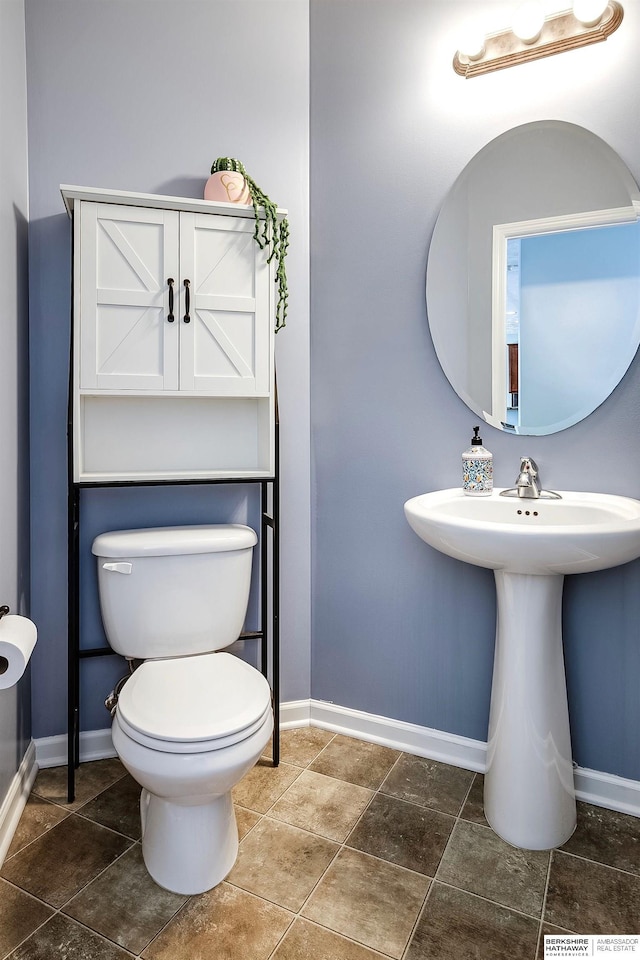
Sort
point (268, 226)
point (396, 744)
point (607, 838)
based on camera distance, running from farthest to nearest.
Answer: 1. point (396, 744)
2. point (268, 226)
3. point (607, 838)

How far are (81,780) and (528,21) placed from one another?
253cm

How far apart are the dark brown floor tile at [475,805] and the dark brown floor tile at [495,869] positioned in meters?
0.04

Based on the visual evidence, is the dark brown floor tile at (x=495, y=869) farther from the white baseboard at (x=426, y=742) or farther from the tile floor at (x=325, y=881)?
the white baseboard at (x=426, y=742)

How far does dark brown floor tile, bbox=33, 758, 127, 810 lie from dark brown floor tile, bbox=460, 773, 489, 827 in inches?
41.3

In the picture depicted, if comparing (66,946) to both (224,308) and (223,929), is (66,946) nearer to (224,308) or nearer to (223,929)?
(223,929)

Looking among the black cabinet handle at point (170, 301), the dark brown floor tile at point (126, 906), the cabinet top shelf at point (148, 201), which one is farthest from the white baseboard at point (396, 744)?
Result: the cabinet top shelf at point (148, 201)

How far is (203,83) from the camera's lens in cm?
200

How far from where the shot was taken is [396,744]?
2.08 meters

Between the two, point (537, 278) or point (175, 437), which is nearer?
point (537, 278)

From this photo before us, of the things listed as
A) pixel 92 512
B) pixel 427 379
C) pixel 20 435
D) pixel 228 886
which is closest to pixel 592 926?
pixel 228 886

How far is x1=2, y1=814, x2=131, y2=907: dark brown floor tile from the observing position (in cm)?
144

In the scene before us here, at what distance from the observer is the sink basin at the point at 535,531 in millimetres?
1348

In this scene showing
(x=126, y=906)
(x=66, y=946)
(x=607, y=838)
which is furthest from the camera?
(x=607, y=838)

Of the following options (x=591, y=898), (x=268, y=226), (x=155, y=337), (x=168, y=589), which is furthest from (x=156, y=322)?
(x=591, y=898)
